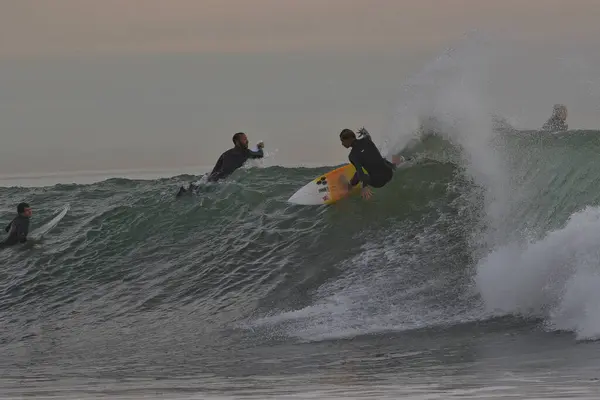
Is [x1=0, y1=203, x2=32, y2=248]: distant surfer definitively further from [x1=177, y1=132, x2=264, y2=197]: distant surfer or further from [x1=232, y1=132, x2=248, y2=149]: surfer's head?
[x1=232, y1=132, x2=248, y2=149]: surfer's head

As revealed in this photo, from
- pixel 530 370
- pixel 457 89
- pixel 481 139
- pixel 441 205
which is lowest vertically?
pixel 530 370

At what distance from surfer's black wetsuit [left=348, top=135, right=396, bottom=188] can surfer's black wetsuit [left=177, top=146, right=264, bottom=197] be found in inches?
168

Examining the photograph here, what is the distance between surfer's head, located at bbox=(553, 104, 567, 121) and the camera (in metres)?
17.0

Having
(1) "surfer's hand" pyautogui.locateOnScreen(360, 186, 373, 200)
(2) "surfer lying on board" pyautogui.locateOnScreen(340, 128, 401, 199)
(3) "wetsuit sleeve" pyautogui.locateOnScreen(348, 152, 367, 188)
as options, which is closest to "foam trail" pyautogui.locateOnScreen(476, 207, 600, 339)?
(1) "surfer's hand" pyautogui.locateOnScreen(360, 186, 373, 200)

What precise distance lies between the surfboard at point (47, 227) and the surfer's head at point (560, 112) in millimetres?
9069

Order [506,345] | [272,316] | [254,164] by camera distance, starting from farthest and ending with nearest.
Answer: [254,164], [272,316], [506,345]

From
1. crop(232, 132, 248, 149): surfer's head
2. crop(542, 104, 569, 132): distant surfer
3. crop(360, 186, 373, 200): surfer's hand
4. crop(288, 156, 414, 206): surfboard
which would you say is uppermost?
crop(232, 132, 248, 149): surfer's head

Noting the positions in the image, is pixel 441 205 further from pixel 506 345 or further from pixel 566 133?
pixel 506 345

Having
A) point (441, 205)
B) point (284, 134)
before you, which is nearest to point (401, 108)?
point (441, 205)

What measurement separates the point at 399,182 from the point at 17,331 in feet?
20.0

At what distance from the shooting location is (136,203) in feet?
58.2

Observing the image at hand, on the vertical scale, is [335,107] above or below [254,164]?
above

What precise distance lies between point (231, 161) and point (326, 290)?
690cm

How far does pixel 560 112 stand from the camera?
1703 centimetres
